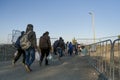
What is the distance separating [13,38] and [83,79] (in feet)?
44.7

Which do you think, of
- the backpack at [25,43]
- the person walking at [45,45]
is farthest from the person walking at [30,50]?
the person walking at [45,45]

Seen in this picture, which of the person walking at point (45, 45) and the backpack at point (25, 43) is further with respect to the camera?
the person walking at point (45, 45)

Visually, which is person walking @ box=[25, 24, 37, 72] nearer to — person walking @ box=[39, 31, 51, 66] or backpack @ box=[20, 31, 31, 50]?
backpack @ box=[20, 31, 31, 50]

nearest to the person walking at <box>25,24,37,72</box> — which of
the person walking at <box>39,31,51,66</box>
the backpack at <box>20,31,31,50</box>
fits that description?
the backpack at <box>20,31,31,50</box>

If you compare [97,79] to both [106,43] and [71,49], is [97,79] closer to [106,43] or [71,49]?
[106,43]

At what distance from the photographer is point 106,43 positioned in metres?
9.93

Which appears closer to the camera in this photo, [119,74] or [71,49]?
[119,74]

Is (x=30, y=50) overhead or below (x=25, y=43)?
below

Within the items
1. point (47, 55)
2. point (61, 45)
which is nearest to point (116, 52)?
point (47, 55)

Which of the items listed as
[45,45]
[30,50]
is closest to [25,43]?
[30,50]

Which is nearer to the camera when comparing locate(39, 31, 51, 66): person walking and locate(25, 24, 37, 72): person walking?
locate(25, 24, 37, 72): person walking

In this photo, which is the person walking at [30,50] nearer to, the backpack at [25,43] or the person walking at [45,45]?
the backpack at [25,43]

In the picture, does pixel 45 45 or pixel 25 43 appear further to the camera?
pixel 45 45

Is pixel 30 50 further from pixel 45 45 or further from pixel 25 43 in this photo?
pixel 45 45
